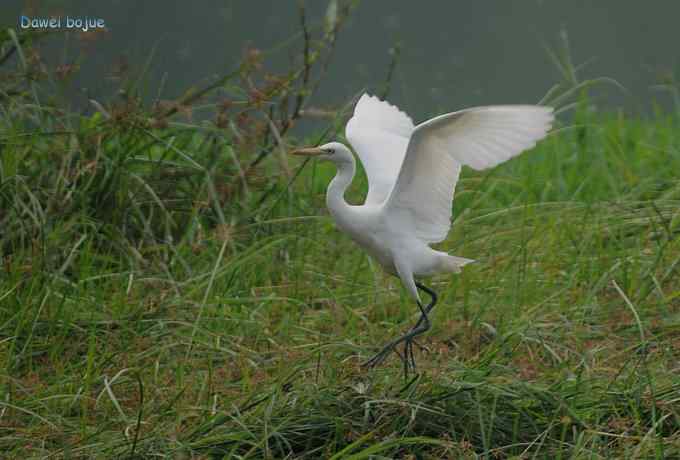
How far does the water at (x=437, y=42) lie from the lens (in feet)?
20.3

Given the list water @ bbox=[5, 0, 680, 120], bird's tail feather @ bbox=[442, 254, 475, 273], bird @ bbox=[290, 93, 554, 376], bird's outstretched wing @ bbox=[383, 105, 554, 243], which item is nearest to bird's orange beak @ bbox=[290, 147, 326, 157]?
bird @ bbox=[290, 93, 554, 376]

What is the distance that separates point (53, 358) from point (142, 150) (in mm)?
993

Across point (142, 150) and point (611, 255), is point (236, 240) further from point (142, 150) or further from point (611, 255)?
point (611, 255)

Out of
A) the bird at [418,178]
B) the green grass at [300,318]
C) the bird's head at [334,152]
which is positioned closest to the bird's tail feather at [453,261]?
the bird at [418,178]

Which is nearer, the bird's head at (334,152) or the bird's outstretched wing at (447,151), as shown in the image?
the bird's outstretched wing at (447,151)

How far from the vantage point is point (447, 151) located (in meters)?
2.66

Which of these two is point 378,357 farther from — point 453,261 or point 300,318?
point 300,318

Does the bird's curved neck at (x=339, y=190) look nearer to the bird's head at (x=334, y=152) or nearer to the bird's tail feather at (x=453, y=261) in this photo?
the bird's head at (x=334, y=152)

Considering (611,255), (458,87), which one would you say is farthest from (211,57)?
(611,255)

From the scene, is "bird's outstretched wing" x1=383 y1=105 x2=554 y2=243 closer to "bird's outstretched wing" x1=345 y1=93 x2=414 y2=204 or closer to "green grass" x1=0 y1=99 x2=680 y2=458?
"bird's outstretched wing" x1=345 y1=93 x2=414 y2=204

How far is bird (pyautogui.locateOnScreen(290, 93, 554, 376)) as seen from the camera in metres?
2.49

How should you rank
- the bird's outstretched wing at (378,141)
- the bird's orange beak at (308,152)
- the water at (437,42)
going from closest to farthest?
the bird's orange beak at (308,152) → the bird's outstretched wing at (378,141) → the water at (437,42)

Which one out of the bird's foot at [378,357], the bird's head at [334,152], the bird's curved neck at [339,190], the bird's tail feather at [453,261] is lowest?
the bird's foot at [378,357]

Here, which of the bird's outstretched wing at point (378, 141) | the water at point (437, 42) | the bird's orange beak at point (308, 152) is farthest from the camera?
the water at point (437, 42)
